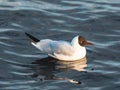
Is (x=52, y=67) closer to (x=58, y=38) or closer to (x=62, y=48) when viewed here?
(x=62, y=48)

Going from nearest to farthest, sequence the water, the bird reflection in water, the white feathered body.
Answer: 1. the water
2. the bird reflection in water
3. the white feathered body

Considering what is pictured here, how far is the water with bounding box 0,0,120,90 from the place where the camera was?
12594 millimetres

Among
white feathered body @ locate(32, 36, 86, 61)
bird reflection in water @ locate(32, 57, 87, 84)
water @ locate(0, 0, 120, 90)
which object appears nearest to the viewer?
water @ locate(0, 0, 120, 90)

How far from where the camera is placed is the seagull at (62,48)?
14.1 meters

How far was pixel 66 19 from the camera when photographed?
17109 mm

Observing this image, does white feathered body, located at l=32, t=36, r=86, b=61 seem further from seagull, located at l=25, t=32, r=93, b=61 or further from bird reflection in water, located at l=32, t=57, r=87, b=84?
bird reflection in water, located at l=32, t=57, r=87, b=84

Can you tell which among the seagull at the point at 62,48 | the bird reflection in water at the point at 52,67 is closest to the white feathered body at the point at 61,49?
the seagull at the point at 62,48

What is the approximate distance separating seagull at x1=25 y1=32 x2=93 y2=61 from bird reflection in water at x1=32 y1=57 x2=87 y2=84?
5.0 inches

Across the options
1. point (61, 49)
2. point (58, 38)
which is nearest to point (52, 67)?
point (61, 49)

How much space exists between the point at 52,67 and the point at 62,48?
0.61m

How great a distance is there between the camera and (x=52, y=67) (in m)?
13.8

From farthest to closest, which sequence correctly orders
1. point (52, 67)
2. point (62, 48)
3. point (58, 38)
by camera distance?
point (58, 38)
point (62, 48)
point (52, 67)

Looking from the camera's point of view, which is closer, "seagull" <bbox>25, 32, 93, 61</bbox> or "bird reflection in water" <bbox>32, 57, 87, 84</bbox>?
"bird reflection in water" <bbox>32, 57, 87, 84</bbox>

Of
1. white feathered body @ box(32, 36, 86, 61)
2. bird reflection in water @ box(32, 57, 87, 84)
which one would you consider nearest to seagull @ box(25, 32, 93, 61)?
white feathered body @ box(32, 36, 86, 61)
